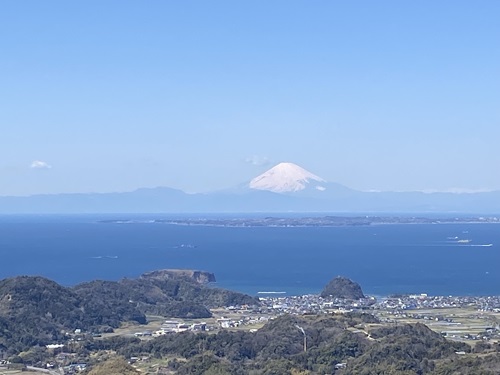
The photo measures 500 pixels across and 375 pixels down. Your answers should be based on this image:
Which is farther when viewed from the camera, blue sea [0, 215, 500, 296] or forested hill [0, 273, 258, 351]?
blue sea [0, 215, 500, 296]

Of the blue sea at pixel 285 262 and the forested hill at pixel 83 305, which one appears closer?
the forested hill at pixel 83 305

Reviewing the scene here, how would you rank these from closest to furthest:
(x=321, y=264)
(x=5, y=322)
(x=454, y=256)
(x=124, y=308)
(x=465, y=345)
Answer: (x=465, y=345)
(x=5, y=322)
(x=124, y=308)
(x=321, y=264)
(x=454, y=256)

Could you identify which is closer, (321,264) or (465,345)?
(465,345)

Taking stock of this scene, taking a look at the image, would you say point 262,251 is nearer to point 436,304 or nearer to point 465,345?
point 436,304

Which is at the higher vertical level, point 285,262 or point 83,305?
point 285,262

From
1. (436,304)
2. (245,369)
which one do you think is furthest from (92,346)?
(436,304)

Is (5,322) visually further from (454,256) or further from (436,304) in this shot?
(454,256)

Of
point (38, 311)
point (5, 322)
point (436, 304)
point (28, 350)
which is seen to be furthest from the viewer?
point (436, 304)

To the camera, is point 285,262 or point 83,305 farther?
point 285,262
